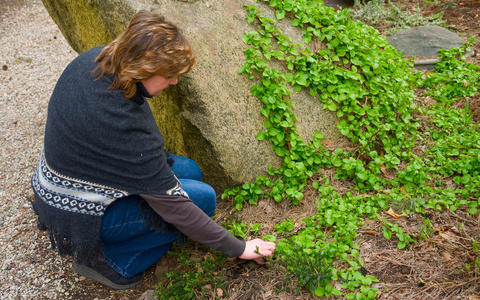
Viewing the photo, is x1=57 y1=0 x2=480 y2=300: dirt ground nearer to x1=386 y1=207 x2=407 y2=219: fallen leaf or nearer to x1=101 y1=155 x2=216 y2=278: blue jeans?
x1=386 y1=207 x2=407 y2=219: fallen leaf

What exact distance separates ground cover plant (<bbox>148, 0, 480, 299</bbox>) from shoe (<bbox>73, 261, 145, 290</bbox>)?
348mm

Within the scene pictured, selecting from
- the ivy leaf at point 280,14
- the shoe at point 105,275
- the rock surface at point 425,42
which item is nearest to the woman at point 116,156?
the shoe at point 105,275

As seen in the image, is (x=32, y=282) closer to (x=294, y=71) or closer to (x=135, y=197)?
(x=135, y=197)

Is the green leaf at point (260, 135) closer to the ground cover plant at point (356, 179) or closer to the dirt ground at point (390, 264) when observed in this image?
the ground cover plant at point (356, 179)

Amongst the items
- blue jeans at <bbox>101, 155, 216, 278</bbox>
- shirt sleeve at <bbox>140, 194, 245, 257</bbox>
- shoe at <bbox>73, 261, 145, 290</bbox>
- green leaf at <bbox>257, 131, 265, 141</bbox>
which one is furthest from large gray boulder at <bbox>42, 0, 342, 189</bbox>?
shoe at <bbox>73, 261, 145, 290</bbox>

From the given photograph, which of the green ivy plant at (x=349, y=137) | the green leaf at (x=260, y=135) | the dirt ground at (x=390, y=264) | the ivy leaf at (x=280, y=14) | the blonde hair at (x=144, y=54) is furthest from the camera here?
the ivy leaf at (x=280, y=14)

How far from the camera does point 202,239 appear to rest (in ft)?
6.91

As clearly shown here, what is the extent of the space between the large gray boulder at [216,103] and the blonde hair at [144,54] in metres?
0.79

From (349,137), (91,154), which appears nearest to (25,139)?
(91,154)

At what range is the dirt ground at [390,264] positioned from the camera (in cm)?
205

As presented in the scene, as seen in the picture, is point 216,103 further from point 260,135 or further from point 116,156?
point 116,156

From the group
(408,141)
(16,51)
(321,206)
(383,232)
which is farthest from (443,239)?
(16,51)

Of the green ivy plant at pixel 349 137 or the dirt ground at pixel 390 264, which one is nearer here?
the dirt ground at pixel 390 264

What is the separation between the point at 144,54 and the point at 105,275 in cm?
157
